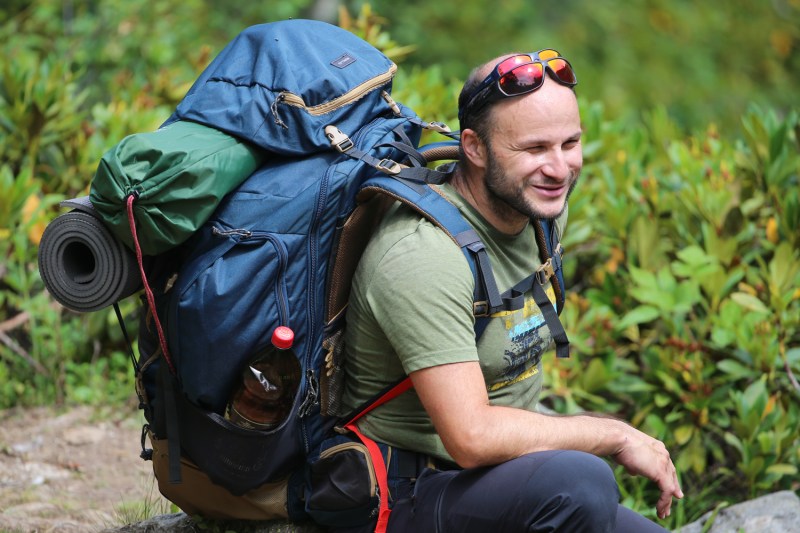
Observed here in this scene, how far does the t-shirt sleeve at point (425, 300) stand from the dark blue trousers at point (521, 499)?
0.33 metres

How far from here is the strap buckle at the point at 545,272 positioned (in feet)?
9.56

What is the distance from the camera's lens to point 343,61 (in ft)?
9.39

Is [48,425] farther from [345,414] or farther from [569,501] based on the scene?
[569,501]

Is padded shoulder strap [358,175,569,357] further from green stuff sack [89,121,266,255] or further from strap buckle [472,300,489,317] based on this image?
green stuff sack [89,121,266,255]

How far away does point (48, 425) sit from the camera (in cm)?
459

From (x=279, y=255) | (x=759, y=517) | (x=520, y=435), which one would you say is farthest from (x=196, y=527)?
(x=759, y=517)

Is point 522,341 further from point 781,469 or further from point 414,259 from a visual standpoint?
point 781,469

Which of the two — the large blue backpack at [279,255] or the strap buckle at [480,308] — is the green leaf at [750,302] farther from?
the strap buckle at [480,308]

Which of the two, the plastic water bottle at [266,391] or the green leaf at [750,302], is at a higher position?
the plastic water bottle at [266,391]

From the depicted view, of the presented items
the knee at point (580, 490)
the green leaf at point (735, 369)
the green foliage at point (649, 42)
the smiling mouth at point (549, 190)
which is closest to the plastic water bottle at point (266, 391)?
the knee at point (580, 490)

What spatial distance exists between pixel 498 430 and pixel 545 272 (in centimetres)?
58

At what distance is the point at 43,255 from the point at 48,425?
2154 mm

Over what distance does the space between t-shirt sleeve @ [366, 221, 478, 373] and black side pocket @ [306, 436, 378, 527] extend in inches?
14.0

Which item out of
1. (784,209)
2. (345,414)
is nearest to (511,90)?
(345,414)
